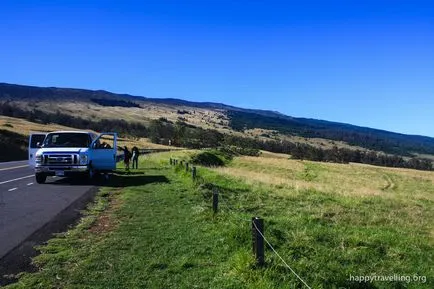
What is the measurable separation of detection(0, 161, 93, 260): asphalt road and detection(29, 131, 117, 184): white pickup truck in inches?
23.9

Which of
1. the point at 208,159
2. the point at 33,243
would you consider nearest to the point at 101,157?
the point at 33,243

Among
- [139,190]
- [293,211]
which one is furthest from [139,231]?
[139,190]

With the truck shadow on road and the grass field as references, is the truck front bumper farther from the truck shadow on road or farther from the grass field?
the grass field

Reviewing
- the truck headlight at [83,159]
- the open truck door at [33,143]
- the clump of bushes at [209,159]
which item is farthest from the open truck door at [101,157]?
the clump of bushes at [209,159]

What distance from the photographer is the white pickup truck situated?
20.3 meters

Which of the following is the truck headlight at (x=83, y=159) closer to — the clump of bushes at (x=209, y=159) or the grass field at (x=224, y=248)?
the grass field at (x=224, y=248)

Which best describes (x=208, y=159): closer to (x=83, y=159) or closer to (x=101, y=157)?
(x=101, y=157)

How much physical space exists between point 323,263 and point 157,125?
128 m

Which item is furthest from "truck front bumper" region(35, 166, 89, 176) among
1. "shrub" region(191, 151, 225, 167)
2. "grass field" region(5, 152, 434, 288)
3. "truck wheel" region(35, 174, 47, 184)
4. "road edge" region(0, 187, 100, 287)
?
"shrub" region(191, 151, 225, 167)

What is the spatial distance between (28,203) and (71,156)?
568 centimetres

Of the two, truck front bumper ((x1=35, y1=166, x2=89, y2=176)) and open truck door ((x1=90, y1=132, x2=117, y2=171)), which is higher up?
open truck door ((x1=90, y1=132, x2=117, y2=171))

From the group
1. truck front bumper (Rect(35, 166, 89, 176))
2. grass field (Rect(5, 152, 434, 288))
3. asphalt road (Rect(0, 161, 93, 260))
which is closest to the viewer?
grass field (Rect(5, 152, 434, 288))

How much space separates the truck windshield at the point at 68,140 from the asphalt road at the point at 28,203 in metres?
1.64

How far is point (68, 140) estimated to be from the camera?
70.7 feet
